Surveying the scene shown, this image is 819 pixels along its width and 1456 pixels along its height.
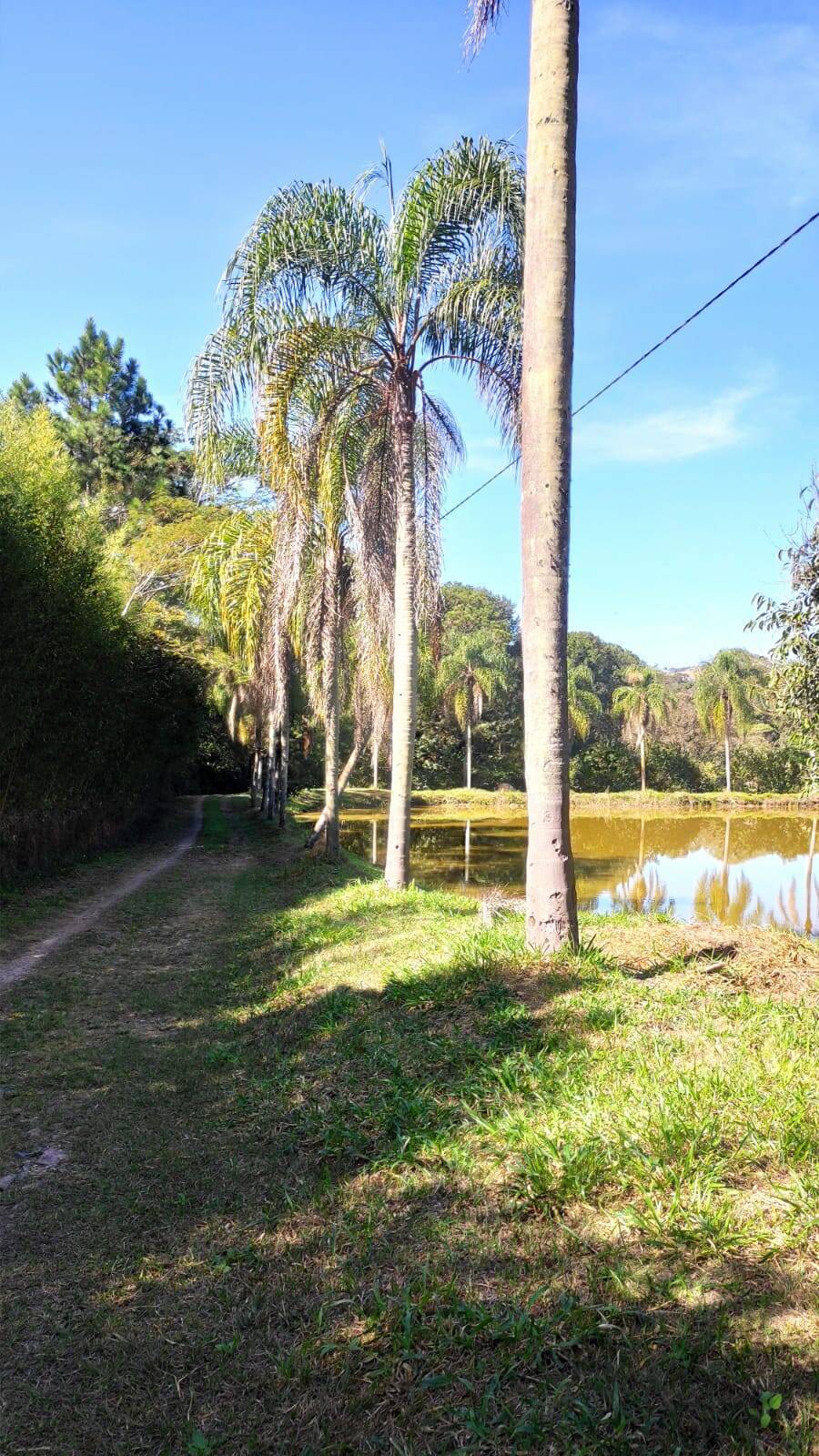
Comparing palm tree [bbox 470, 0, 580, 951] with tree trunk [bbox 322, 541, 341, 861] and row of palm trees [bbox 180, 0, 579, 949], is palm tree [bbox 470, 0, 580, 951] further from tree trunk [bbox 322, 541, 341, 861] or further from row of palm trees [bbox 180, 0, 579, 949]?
tree trunk [bbox 322, 541, 341, 861]

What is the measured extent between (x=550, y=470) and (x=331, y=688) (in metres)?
9.87

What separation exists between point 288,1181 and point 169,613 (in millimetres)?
17783

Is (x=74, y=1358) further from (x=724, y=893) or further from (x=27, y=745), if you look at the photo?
(x=724, y=893)

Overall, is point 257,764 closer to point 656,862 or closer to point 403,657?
point 656,862

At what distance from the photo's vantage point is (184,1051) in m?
6.16

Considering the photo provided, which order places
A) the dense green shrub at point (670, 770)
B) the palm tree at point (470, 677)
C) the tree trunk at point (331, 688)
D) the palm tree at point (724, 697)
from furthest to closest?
1. the dense green shrub at point (670, 770)
2. the palm tree at point (470, 677)
3. the palm tree at point (724, 697)
4. the tree trunk at point (331, 688)

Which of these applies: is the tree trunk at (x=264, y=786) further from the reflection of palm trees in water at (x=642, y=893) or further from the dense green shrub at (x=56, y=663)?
the reflection of palm trees in water at (x=642, y=893)

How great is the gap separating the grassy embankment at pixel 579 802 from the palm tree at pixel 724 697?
6.34 ft

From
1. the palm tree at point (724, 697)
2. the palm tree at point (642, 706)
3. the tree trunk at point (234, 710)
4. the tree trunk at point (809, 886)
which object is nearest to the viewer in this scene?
the tree trunk at point (809, 886)

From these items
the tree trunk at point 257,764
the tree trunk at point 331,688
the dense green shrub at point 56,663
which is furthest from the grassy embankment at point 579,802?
the tree trunk at point 331,688

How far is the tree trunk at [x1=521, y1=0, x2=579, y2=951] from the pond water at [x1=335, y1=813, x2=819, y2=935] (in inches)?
197

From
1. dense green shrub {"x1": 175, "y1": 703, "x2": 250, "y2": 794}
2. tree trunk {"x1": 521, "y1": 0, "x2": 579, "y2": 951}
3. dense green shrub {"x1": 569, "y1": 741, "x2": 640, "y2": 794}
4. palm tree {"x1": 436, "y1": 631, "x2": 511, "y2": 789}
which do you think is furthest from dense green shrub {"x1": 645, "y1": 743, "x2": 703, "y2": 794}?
tree trunk {"x1": 521, "y1": 0, "x2": 579, "y2": 951}

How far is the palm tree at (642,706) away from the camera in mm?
55088

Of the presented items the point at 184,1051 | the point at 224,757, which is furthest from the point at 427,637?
the point at 224,757
